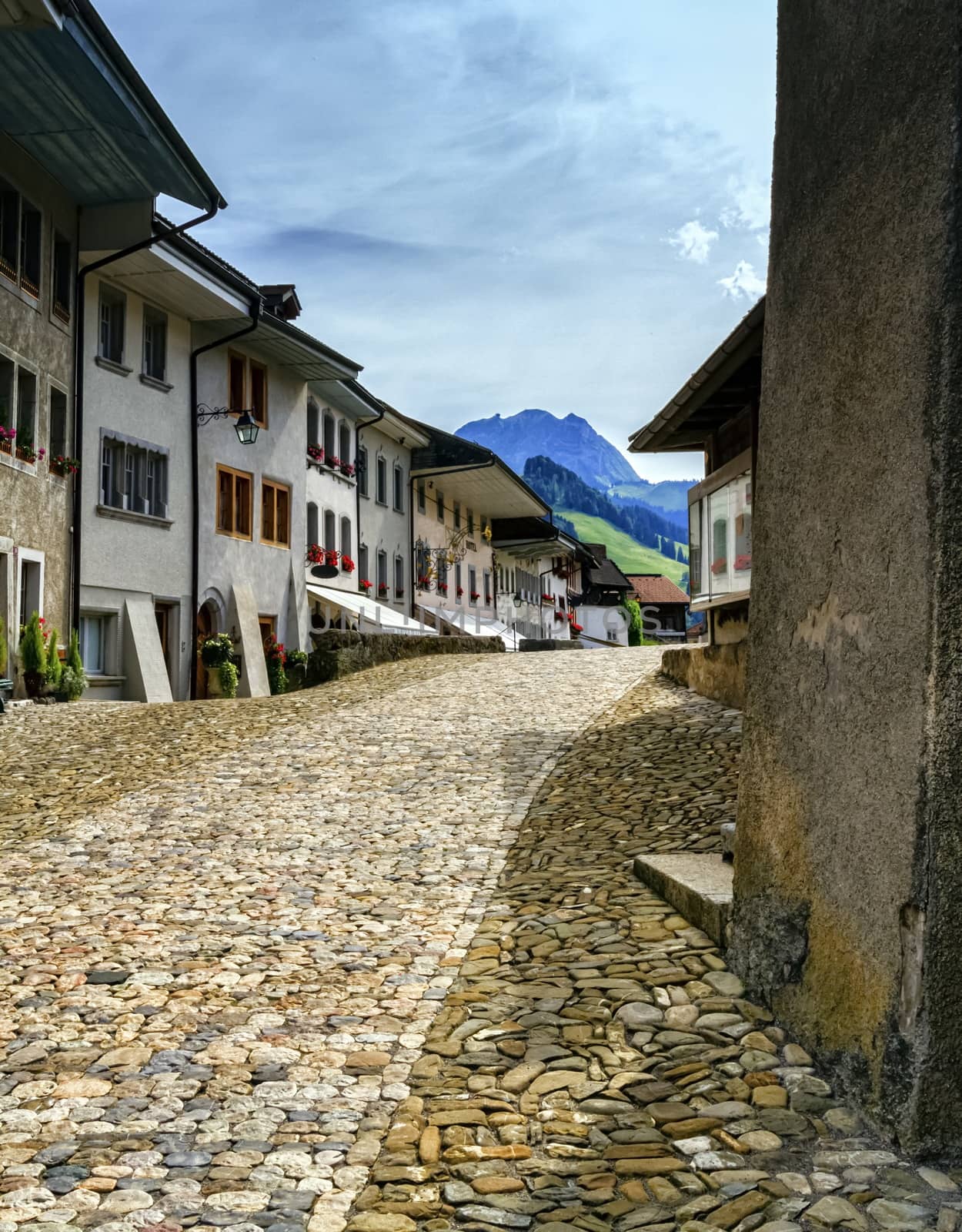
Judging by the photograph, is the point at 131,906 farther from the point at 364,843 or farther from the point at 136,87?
the point at 136,87

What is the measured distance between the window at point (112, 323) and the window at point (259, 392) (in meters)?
4.72

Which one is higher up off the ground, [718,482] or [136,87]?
[136,87]

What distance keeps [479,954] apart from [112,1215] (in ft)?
8.98

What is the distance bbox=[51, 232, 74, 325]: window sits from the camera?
20.4m

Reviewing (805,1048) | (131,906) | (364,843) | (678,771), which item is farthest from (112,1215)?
(678,771)

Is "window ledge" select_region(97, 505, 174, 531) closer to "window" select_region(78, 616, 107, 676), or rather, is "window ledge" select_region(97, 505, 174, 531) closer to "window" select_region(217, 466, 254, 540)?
"window" select_region(78, 616, 107, 676)

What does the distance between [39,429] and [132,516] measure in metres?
3.22

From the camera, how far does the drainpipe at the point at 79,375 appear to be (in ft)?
68.2

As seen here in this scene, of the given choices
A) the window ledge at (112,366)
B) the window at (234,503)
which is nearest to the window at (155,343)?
the window ledge at (112,366)

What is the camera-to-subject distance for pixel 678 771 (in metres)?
9.73

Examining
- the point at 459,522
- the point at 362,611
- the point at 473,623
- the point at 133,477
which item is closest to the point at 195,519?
the point at 133,477

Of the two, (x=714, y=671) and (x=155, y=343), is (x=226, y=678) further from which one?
(x=714, y=671)

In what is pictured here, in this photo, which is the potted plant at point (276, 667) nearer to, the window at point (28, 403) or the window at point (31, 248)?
the window at point (28, 403)

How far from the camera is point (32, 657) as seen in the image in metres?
18.6
